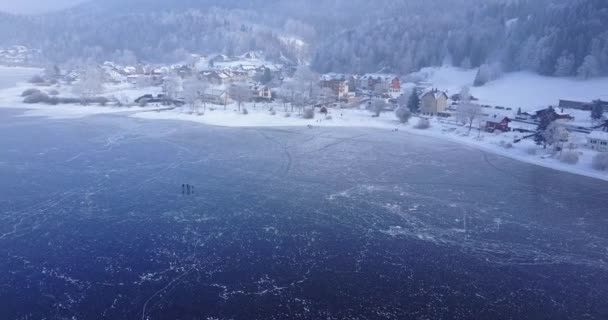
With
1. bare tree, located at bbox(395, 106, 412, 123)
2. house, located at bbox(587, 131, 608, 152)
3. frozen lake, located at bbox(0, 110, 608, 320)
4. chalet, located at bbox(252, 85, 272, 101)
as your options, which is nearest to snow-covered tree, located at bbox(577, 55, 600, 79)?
house, located at bbox(587, 131, 608, 152)

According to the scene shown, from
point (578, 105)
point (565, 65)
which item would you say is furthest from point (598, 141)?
point (565, 65)

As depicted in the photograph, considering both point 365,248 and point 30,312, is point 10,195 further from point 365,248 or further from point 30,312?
point 365,248

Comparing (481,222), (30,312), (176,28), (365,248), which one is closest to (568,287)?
(481,222)

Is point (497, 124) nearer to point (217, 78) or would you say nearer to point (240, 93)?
point (240, 93)

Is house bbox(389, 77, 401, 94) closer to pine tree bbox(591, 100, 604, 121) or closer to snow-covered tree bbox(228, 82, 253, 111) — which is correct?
snow-covered tree bbox(228, 82, 253, 111)

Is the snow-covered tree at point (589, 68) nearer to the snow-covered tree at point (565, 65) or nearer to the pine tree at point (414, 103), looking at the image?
the snow-covered tree at point (565, 65)

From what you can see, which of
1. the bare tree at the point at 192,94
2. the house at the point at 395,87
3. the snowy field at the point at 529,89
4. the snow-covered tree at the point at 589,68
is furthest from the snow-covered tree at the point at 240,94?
the snow-covered tree at the point at 589,68
